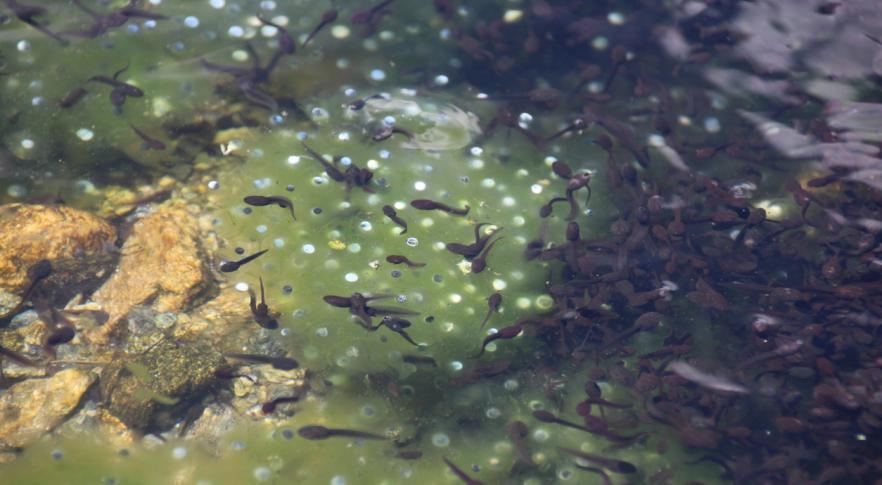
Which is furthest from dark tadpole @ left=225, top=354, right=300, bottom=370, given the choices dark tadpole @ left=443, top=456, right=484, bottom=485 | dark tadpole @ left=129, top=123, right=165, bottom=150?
dark tadpole @ left=129, top=123, right=165, bottom=150

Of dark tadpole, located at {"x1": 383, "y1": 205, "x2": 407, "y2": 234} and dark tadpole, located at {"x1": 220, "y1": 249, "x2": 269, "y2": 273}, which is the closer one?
dark tadpole, located at {"x1": 220, "y1": 249, "x2": 269, "y2": 273}

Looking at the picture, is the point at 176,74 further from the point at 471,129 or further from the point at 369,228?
the point at 471,129

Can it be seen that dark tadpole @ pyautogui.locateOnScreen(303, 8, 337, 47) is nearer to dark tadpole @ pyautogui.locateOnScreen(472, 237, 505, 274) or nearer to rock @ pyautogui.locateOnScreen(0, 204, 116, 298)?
rock @ pyautogui.locateOnScreen(0, 204, 116, 298)

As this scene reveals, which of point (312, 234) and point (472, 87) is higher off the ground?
point (472, 87)

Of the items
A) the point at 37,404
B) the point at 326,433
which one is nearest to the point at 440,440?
the point at 326,433

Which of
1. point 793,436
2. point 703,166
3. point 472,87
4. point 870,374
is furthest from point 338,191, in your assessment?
point 870,374

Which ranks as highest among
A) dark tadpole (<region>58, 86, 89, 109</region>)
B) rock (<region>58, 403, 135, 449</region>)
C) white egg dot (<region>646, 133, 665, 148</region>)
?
dark tadpole (<region>58, 86, 89, 109</region>)
